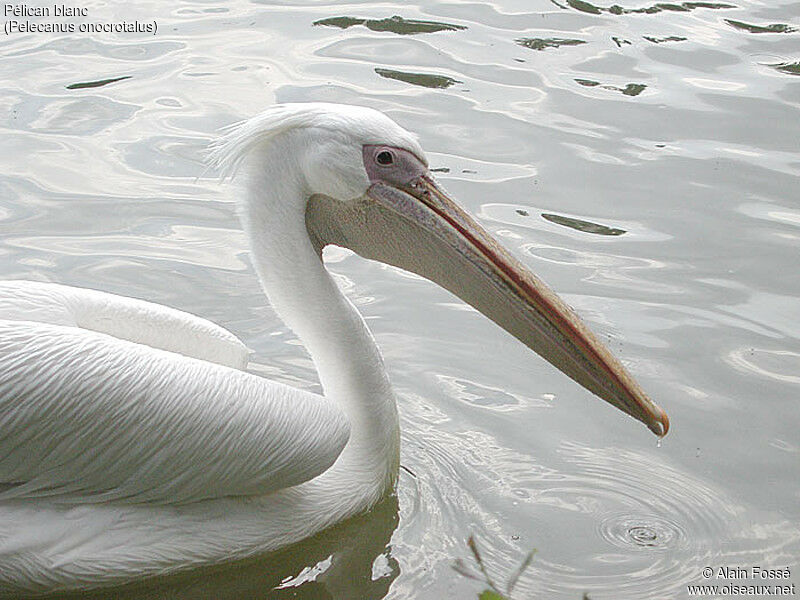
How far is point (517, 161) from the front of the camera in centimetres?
675

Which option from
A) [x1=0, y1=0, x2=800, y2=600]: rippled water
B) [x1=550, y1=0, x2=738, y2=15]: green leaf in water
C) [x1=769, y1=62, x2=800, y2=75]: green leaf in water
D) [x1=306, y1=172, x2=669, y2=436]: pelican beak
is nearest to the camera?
[x1=306, y1=172, x2=669, y2=436]: pelican beak

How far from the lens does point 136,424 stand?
11.3 ft

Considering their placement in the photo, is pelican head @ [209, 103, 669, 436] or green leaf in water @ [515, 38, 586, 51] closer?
pelican head @ [209, 103, 669, 436]

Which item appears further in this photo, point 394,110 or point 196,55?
point 196,55

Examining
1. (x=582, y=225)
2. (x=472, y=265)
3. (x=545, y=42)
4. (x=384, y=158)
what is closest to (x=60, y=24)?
(x=545, y=42)

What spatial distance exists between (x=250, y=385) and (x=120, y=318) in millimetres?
545

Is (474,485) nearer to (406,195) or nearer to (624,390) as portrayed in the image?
(624,390)

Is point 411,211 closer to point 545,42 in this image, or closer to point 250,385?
point 250,385

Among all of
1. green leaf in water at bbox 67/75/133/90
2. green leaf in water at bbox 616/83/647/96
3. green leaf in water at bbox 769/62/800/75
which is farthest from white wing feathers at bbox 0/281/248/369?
green leaf in water at bbox 769/62/800/75

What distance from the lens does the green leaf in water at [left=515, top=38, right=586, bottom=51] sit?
824 centimetres

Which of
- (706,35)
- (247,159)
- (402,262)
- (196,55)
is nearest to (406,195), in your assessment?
(402,262)

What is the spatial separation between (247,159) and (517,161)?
9.79 ft

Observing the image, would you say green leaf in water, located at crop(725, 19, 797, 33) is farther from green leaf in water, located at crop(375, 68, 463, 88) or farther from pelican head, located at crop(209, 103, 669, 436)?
pelican head, located at crop(209, 103, 669, 436)

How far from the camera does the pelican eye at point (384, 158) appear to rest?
155 inches
